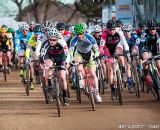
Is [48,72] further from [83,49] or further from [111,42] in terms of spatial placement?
[111,42]

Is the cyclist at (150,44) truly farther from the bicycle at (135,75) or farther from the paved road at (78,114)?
the paved road at (78,114)

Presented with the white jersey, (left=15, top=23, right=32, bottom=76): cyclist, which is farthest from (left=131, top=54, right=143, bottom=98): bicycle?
(left=15, top=23, right=32, bottom=76): cyclist

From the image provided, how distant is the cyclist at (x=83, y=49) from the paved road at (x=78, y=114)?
842mm

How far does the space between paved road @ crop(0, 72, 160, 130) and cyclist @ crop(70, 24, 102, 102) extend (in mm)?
842

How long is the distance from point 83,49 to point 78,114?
275 cm

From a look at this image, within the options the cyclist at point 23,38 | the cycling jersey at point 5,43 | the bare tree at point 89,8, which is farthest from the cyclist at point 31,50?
the bare tree at point 89,8

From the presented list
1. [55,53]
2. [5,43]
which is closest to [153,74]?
[55,53]

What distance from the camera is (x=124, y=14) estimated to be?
128 feet

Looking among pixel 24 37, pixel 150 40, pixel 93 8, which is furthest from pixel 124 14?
pixel 93 8

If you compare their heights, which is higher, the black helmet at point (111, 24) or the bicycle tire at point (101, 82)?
the black helmet at point (111, 24)

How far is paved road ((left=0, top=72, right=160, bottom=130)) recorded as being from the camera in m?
13.2

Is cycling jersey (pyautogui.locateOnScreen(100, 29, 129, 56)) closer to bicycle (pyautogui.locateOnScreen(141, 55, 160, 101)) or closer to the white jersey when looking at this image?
bicycle (pyautogui.locateOnScreen(141, 55, 160, 101))

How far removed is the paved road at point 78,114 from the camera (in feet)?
43.4

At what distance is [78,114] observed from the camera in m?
15.0
